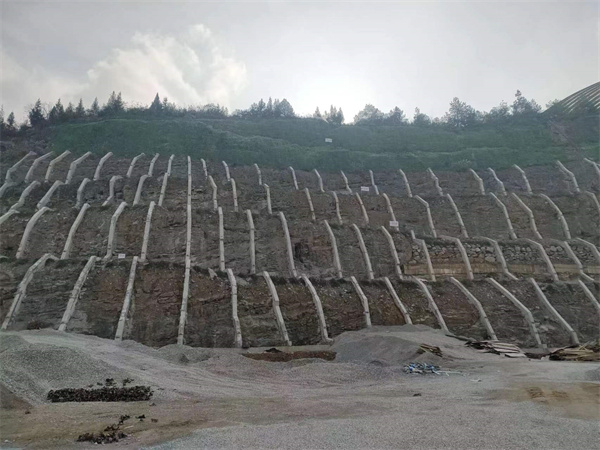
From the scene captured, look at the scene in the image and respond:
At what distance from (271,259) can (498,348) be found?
12544 millimetres

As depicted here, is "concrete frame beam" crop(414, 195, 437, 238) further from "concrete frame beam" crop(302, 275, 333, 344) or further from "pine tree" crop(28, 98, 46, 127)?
"pine tree" crop(28, 98, 46, 127)

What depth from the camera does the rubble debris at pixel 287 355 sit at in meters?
15.7

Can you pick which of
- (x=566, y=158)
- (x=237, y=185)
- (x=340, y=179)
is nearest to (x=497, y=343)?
(x=237, y=185)

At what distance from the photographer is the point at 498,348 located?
56.7 feet

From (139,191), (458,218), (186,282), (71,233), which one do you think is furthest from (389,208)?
(71,233)

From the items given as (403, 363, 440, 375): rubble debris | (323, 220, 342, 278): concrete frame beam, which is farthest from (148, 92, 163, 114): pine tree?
(403, 363, 440, 375): rubble debris

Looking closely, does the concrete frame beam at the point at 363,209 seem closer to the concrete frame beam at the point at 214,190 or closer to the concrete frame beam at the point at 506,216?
the concrete frame beam at the point at 506,216

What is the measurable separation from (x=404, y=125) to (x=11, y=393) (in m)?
52.7

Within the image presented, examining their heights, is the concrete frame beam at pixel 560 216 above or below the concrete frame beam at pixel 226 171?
below

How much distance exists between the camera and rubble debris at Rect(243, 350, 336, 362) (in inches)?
617

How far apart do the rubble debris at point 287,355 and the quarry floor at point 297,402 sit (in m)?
1.07

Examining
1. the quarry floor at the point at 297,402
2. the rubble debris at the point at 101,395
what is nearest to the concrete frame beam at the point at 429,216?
the quarry floor at the point at 297,402

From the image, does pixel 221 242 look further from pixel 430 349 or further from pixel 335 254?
pixel 430 349

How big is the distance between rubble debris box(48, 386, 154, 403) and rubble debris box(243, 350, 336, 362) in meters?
6.10
